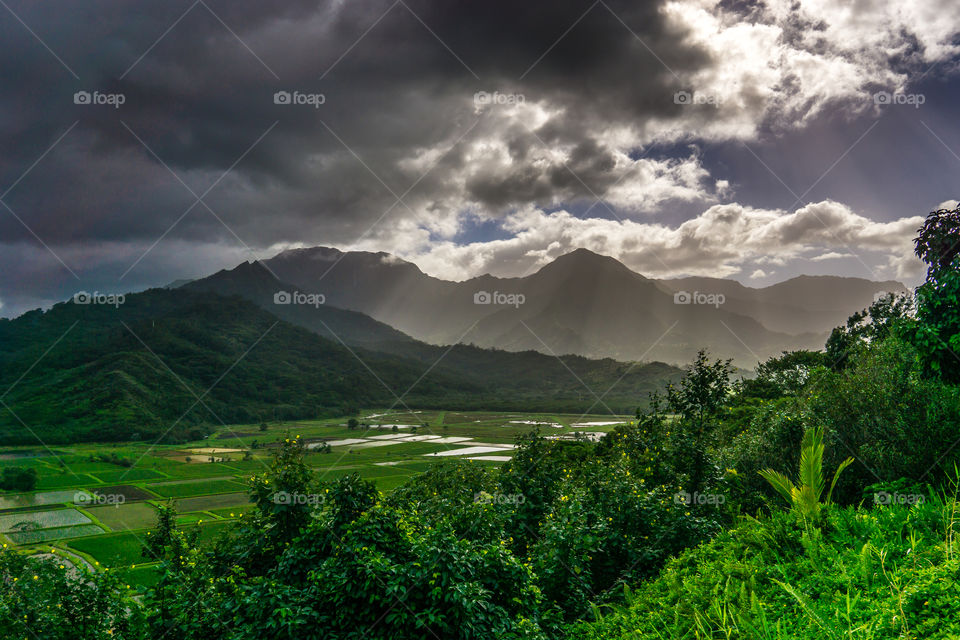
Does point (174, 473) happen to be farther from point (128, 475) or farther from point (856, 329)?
point (856, 329)

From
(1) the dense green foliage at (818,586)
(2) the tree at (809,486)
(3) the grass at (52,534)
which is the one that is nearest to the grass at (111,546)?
(3) the grass at (52,534)

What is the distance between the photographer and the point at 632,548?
8.79 meters

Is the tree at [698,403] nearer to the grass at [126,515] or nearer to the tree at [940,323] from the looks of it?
the tree at [940,323]

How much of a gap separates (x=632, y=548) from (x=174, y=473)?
7239cm

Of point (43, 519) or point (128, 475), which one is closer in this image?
point (43, 519)

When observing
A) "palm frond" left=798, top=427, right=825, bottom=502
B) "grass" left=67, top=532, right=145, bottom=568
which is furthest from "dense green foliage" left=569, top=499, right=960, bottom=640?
"grass" left=67, top=532, right=145, bottom=568

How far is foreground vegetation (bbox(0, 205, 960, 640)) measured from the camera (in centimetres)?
443

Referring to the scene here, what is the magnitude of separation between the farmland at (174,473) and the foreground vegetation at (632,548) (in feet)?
8.81

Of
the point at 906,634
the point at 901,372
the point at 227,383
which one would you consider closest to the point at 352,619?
the point at 906,634

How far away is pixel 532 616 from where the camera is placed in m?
6.12

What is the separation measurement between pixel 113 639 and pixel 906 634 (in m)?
11.0

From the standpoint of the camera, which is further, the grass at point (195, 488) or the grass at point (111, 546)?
the grass at point (195, 488)

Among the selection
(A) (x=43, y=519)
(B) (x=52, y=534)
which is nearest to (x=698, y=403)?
(B) (x=52, y=534)

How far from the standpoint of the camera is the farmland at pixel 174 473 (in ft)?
Answer: 123
